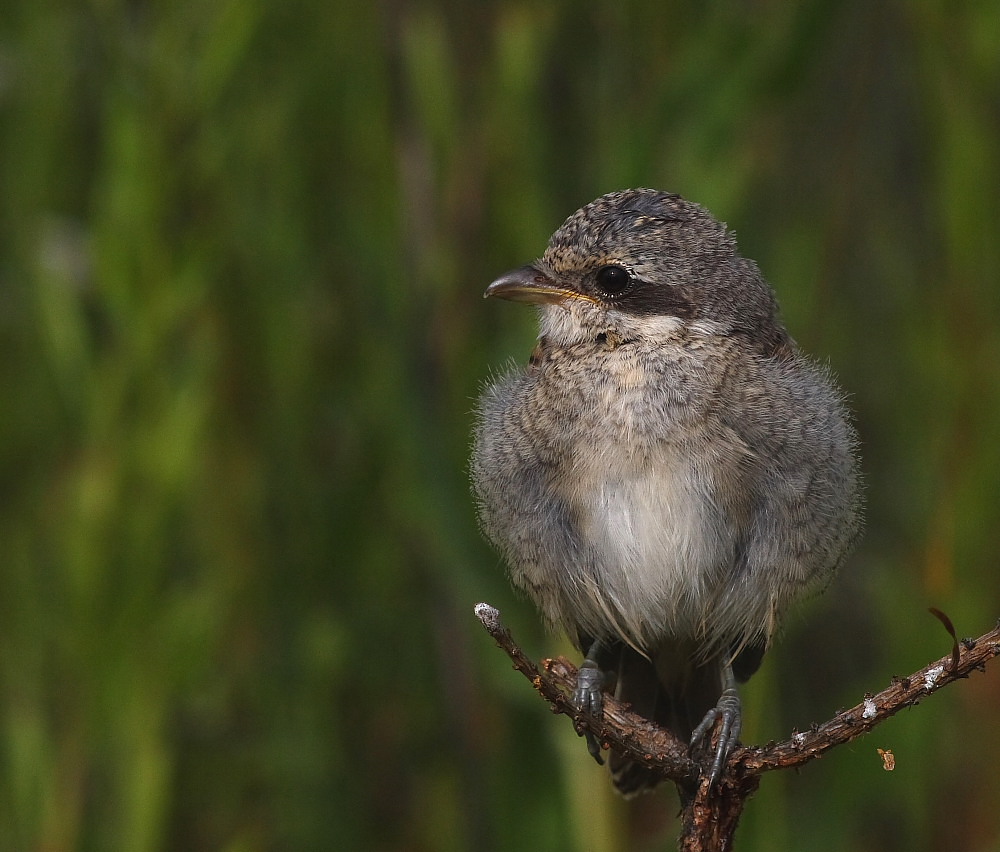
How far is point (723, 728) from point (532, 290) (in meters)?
1.26

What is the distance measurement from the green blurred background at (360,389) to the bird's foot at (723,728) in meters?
0.82

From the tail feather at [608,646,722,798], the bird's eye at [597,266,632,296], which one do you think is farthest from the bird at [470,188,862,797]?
the tail feather at [608,646,722,798]

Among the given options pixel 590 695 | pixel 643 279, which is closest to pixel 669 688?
pixel 590 695

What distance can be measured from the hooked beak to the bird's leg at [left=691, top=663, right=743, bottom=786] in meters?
1.08

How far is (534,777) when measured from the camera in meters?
4.98

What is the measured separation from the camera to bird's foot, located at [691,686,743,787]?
10.9ft

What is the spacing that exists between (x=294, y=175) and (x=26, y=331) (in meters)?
1.11

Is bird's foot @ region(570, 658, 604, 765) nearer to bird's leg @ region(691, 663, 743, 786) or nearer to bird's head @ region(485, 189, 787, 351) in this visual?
bird's leg @ region(691, 663, 743, 786)

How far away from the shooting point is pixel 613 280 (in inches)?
159

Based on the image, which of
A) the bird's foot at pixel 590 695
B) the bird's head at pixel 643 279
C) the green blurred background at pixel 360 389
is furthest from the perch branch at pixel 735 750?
the green blurred background at pixel 360 389

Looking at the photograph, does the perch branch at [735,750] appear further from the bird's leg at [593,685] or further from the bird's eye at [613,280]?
the bird's eye at [613,280]

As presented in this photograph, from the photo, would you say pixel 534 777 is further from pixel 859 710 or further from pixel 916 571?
pixel 859 710

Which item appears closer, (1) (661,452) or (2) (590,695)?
(2) (590,695)

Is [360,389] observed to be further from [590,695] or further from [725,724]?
[725,724]
